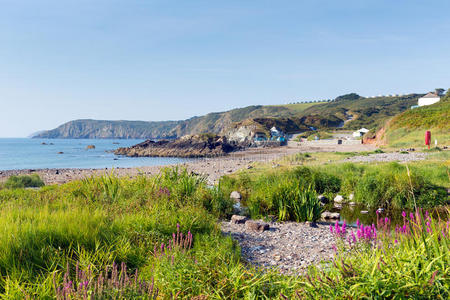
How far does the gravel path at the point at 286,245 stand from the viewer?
5531 mm

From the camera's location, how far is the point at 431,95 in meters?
84.6

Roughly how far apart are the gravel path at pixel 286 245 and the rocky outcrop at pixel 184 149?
55722mm

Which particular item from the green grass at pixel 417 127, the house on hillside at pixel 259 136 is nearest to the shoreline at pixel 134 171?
the green grass at pixel 417 127

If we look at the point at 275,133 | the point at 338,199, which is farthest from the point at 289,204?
the point at 275,133

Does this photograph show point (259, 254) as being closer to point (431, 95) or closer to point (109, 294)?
point (109, 294)

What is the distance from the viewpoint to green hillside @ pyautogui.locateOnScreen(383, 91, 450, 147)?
3822 centimetres

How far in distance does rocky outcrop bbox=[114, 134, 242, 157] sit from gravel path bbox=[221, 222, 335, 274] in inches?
2194

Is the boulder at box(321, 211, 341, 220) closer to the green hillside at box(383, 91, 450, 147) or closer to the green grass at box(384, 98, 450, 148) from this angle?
the green grass at box(384, 98, 450, 148)

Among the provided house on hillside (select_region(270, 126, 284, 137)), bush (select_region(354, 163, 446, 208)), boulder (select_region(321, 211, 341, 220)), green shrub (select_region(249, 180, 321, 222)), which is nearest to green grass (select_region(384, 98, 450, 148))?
bush (select_region(354, 163, 446, 208))

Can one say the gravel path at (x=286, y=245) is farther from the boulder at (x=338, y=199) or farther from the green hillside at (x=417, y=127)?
the green hillside at (x=417, y=127)

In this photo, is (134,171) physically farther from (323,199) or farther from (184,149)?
(184,149)

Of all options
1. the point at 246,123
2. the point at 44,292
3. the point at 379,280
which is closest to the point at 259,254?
the point at 379,280

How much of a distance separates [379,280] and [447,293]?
0.68 metres

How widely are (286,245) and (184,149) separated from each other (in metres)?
65.2
